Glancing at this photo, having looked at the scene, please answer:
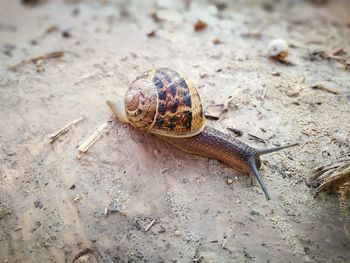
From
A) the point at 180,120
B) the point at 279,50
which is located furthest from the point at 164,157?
the point at 279,50

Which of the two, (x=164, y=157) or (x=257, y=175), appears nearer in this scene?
(x=257, y=175)

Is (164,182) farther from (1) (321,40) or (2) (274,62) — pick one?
(1) (321,40)

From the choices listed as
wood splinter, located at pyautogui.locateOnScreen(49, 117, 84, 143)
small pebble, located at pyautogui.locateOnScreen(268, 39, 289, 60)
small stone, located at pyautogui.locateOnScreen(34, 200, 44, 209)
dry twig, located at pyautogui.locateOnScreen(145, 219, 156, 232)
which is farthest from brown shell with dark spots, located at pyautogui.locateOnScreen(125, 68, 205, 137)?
small pebble, located at pyautogui.locateOnScreen(268, 39, 289, 60)

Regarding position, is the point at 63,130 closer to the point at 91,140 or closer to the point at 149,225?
the point at 91,140

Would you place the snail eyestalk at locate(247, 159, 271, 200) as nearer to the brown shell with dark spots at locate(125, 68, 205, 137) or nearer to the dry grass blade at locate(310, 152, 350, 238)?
the dry grass blade at locate(310, 152, 350, 238)

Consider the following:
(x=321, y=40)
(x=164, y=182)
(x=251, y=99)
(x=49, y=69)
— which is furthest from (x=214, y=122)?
(x=321, y=40)
